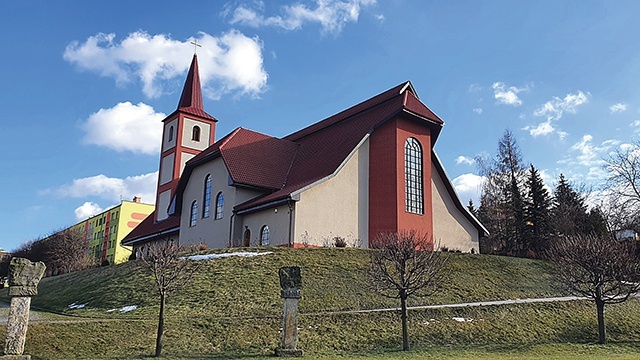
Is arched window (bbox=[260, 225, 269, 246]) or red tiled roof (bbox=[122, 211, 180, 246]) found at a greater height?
red tiled roof (bbox=[122, 211, 180, 246])

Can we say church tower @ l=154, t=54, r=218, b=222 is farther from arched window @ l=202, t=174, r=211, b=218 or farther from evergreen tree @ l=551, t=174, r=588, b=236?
evergreen tree @ l=551, t=174, r=588, b=236

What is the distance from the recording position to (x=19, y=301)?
11.7 m

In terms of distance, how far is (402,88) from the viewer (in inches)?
1168

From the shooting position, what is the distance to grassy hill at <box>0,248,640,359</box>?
1345 cm

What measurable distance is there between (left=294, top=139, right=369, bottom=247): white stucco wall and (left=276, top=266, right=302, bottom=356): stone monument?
12008 mm

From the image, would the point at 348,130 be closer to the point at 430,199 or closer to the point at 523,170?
the point at 430,199

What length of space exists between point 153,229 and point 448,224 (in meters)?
21.9

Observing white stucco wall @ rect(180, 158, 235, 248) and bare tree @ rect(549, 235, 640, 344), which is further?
white stucco wall @ rect(180, 158, 235, 248)

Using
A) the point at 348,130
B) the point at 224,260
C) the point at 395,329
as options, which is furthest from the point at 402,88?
the point at 395,329

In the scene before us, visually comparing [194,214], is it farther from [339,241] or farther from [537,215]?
[537,215]

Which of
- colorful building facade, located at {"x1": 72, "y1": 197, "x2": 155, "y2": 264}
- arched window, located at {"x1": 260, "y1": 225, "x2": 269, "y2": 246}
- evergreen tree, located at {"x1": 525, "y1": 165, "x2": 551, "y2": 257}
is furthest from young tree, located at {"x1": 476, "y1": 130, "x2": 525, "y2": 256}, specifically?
colorful building facade, located at {"x1": 72, "y1": 197, "x2": 155, "y2": 264}

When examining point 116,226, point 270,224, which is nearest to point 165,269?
point 270,224

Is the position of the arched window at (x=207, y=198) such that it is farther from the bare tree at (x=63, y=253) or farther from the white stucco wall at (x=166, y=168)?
the bare tree at (x=63, y=253)

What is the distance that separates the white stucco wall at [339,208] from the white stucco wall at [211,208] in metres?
5.43
